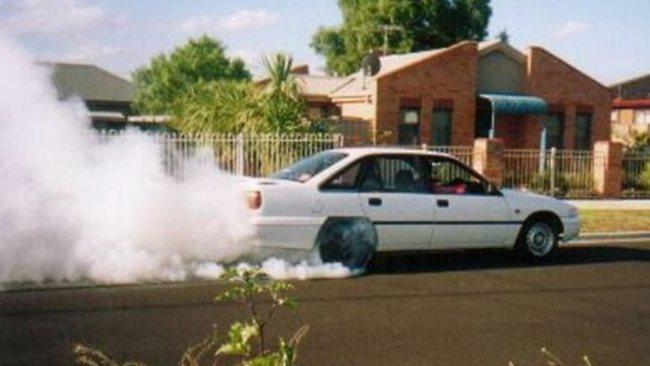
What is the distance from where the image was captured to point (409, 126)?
26828 millimetres

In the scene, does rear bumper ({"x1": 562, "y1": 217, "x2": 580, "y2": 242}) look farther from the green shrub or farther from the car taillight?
the green shrub

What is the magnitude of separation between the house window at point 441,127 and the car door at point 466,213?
54.4 feet

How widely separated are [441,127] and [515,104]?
2.58m

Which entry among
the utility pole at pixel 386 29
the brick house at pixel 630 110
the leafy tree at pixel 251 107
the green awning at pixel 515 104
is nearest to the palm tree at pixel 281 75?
the leafy tree at pixel 251 107

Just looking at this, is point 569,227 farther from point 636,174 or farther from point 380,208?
point 636,174

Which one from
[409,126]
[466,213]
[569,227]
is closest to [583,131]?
[409,126]

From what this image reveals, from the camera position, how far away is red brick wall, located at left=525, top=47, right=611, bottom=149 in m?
28.7

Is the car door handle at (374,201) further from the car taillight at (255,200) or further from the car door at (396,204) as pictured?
the car taillight at (255,200)

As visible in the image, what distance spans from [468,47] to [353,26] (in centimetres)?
2943

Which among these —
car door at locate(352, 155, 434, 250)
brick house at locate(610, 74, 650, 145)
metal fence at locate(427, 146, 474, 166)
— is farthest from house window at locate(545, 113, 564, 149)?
car door at locate(352, 155, 434, 250)

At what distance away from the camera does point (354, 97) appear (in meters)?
28.0

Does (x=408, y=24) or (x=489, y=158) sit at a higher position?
(x=408, y=24)

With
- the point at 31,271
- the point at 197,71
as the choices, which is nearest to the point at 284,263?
the point at 31,271

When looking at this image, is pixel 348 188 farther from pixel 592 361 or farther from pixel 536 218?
pixel 592 361
